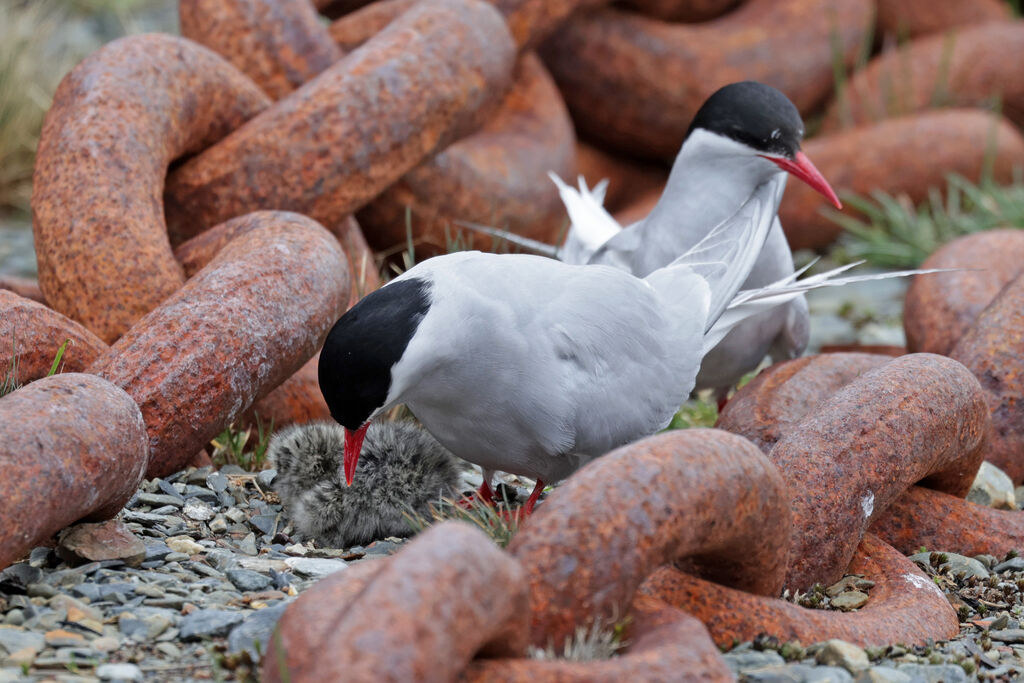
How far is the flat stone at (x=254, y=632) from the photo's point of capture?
7.13 ft

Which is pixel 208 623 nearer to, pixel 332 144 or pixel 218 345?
pixel 218 345

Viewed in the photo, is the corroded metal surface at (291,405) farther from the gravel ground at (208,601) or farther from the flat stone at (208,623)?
the flat stone at (208,623)

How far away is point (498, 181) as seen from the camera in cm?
459

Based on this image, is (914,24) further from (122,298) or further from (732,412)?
(122,298)

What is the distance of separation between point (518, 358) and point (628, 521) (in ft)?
3.23

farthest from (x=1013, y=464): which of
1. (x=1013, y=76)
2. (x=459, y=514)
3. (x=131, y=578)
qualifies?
(x=1013, y=76)

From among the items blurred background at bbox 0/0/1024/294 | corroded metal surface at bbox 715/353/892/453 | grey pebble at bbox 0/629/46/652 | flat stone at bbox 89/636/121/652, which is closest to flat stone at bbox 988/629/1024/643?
corroded metal surface at bbox 715/353/892/453

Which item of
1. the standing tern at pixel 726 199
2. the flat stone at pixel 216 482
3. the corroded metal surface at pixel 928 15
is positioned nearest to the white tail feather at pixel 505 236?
the standing tern at pixel 726 199

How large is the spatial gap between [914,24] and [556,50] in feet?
7.26

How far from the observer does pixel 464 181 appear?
4.50 meters

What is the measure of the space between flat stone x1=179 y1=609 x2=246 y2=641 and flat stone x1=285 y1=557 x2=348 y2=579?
0.32 meters

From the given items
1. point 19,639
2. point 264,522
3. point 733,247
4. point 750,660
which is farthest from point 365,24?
point 750,660

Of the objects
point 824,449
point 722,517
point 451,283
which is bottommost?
point 824,449

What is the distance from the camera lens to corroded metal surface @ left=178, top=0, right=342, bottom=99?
4137mm
